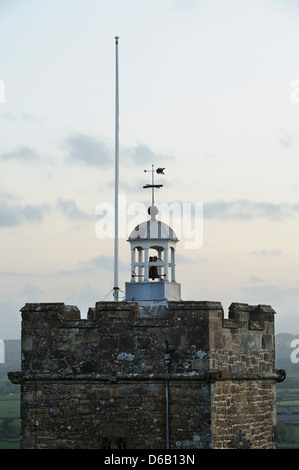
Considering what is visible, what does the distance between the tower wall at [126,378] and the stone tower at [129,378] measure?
23 mm

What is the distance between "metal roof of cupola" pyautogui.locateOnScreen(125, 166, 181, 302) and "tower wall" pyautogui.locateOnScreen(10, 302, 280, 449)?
5.14ft

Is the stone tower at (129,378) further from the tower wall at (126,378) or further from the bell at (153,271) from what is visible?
the bell at (153,271)

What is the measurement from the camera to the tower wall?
26438 mm

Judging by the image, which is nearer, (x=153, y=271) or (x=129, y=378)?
(x=129, y=378)

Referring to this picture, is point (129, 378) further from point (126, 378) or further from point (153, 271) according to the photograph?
point (153, 271)

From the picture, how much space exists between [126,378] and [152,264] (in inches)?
132

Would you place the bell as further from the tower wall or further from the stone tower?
the tower wall

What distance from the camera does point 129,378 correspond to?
26609 millimetres

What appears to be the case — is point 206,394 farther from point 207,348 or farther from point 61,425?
point 61,425

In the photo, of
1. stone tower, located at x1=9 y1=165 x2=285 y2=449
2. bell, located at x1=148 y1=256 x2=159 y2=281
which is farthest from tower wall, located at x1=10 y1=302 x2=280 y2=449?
bell, located at x1=148 y1=256 x2=159 y2=281

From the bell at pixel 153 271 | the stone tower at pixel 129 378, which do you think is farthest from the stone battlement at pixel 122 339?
the bell at pixel 153 271

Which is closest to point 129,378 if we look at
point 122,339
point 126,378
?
point 126,378
